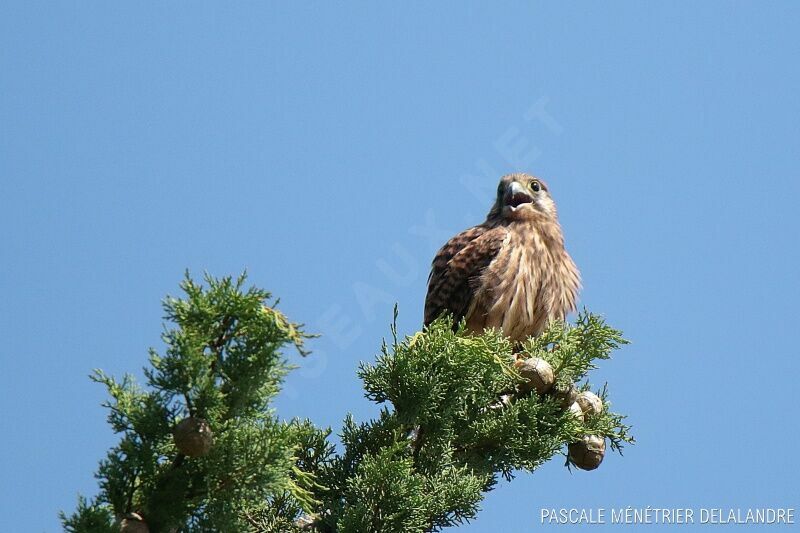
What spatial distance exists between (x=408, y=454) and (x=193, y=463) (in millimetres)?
967

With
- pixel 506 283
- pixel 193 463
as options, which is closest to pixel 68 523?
pixel 193 463

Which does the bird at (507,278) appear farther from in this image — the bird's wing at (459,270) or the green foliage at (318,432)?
the green foliage at (318,432)

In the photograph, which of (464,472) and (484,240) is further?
(484,240)

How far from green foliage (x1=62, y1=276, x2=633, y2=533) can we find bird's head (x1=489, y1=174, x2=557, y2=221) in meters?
2.25

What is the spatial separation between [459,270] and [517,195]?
941 millimetres

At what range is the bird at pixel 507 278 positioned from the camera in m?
5.34

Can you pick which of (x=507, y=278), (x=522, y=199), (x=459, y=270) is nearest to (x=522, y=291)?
(x=507, y=278)

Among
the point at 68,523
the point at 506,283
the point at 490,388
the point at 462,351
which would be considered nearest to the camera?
A: the point at 68,523

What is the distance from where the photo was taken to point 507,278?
212 inches

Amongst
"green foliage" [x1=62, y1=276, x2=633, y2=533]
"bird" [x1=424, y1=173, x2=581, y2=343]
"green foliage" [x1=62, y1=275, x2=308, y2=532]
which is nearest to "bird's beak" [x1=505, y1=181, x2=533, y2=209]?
"bird" [x1=424, y1=173, x2=581, y2=343]

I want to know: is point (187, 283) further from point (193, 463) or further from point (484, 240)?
point (484, 240)

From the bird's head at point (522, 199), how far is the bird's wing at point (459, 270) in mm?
311

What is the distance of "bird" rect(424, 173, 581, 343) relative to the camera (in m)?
5.34

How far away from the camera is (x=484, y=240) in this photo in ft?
18.6
